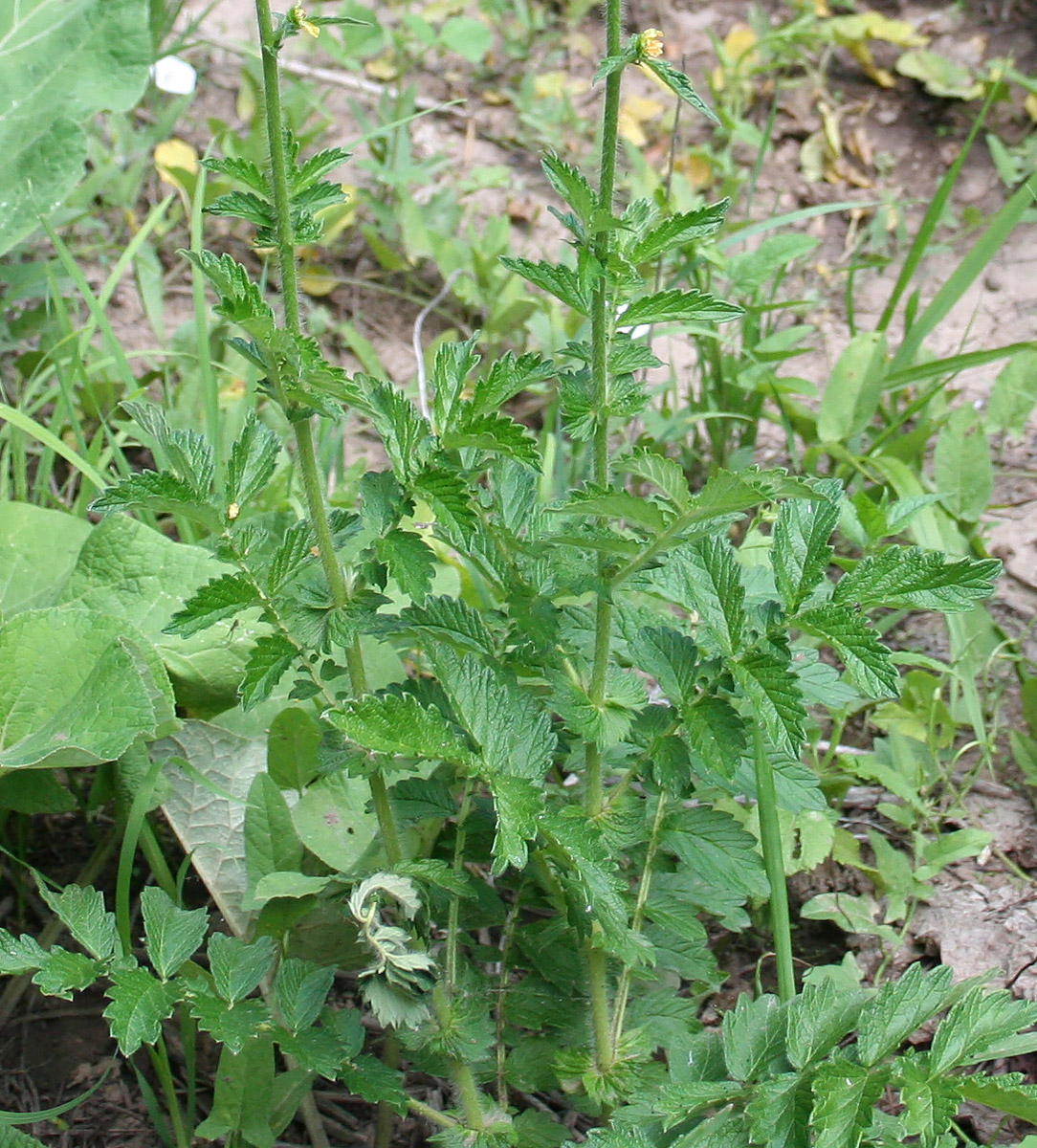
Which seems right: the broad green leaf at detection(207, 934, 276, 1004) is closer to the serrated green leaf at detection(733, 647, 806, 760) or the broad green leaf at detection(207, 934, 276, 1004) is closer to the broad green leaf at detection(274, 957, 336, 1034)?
the broad green leaf at detection(274, 957, 336, 1034)

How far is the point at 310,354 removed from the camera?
1.11 m

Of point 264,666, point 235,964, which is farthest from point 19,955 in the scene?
point 264,666

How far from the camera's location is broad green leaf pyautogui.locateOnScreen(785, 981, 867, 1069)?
1247mm

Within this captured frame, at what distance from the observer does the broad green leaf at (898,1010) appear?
1.22 m

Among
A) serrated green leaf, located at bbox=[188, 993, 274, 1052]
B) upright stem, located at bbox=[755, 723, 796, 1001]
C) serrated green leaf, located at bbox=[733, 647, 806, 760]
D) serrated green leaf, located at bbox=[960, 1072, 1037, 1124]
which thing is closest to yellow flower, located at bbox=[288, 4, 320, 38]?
serrated green leaf, located at bbox=[733, 647, 806, 760]

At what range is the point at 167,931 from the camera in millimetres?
1324

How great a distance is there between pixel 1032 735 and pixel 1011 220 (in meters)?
1.04

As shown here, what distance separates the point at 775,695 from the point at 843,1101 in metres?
0.40

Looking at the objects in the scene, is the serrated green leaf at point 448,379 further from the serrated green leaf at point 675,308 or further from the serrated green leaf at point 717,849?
the serrated green leaf at point 717,849

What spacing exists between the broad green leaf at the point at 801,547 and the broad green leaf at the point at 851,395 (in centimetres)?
118

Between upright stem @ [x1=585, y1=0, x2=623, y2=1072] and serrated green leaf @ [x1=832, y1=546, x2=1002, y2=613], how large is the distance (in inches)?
10.0

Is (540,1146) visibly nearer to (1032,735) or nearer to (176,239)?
(1032,735)

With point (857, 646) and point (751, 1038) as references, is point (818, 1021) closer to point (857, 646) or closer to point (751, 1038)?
point (751, 1038)

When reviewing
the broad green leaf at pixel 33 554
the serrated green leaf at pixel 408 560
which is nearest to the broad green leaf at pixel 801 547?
the serrated green leaf at pixel 408 560
